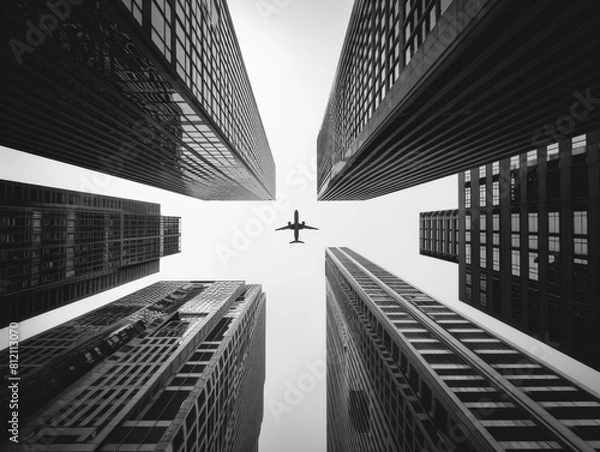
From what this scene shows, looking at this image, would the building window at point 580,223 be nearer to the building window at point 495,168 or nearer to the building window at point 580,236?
the building window at point 580,236

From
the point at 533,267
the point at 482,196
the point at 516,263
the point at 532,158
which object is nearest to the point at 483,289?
the point at 516,263

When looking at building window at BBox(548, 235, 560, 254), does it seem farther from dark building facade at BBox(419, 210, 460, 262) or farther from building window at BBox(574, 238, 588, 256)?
dark building facade at BBox(419, 210, 460, 262)

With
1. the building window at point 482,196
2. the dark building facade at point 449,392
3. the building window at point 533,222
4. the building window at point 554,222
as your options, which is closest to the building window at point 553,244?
the building window at point 554,222

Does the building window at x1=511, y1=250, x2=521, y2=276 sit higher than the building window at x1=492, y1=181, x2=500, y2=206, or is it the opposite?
the building window at x1=492, y1=181, x2=500, y2=206

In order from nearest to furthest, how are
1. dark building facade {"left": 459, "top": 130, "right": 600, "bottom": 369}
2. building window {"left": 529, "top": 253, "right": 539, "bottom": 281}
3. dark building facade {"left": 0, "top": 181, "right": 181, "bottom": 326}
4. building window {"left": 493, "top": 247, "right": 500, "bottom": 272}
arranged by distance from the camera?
dark building facade {"left": 459, "top": 130, "right": 600, "bottom": 369} → building window {"left": 529, "top": 253, "right": 539, "bottom": 281} → building window {"left": 493, "top": 247, "right": 500, "bottom": 272} → dark building facade {"left": 0, "top": 181, "right": 181, "bottom": 326}

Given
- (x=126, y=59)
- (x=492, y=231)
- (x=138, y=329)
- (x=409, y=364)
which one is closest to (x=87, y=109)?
(x=126, y=59)

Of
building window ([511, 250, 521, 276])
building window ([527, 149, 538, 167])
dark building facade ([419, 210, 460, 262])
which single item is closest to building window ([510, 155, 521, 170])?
building window ([527, 149, 538, 167])

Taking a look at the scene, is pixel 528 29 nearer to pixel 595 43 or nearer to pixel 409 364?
pixel 595 43

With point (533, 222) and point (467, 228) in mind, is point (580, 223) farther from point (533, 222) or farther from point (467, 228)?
point (467, 228)
